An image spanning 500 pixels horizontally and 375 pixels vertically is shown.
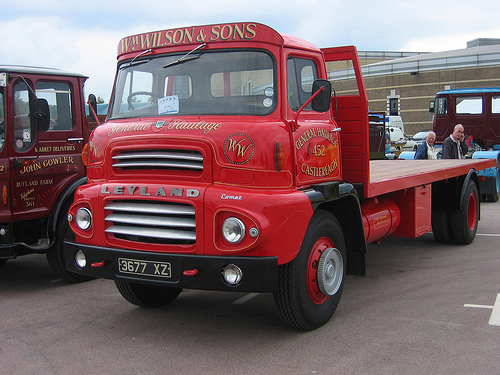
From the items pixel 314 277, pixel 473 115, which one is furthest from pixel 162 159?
pixel 473 115

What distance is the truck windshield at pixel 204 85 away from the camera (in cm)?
462

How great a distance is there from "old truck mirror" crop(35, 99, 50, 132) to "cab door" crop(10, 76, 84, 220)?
0.07 m

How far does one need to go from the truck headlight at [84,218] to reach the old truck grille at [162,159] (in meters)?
0.45

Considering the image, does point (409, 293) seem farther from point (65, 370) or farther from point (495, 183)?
point (495, 183)

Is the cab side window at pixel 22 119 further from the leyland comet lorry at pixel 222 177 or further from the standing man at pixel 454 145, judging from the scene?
the standing man at pixel 454 145

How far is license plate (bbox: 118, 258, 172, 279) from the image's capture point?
4.29 meters

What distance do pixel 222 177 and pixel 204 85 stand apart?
890mm

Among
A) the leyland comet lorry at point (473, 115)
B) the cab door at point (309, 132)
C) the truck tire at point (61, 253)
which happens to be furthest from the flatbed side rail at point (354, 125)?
the leyland comet lorry at point (473, 115)

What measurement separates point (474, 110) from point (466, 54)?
3149 centimetres

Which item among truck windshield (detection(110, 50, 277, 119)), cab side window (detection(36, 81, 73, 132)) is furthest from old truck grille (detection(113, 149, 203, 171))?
cab side window (detection(36, 81, 73, 132))

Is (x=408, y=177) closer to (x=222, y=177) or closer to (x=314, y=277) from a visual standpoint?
(x=314, y=277)

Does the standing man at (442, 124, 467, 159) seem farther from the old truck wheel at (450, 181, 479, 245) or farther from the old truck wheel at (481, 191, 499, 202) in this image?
the old truck wheel at (450, 181, 479, 245)

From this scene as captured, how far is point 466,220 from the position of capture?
337 inches

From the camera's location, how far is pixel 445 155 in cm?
1267
